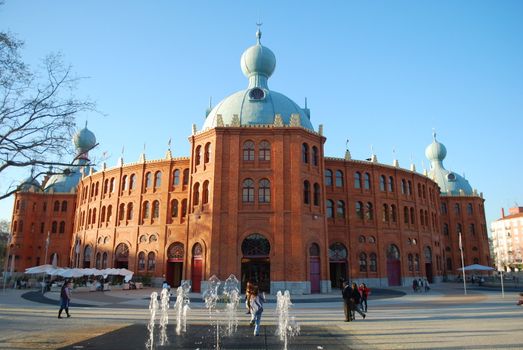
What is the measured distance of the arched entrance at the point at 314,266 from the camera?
35719 millimetres

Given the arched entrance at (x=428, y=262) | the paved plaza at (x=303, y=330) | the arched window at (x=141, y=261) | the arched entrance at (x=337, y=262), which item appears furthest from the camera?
the arched entrance at (x=428, y=262)

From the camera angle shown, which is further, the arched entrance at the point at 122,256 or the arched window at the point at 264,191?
the arched entrance at the point at 122,256

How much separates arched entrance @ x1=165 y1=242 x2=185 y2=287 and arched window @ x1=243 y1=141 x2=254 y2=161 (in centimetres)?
1483

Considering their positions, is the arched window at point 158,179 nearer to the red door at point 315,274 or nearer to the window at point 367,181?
the red door at point 315,274

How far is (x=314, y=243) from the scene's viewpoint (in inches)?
1425

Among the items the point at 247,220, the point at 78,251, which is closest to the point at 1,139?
the point at 247,220

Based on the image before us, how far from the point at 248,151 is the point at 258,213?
5922 millimetres

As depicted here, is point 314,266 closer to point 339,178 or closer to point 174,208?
point 339,178

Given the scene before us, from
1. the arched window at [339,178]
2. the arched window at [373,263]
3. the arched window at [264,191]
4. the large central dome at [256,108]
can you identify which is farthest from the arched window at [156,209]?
the arched window at [373,263]

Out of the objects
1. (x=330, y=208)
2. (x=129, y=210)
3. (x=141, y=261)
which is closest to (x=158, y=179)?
(x=129, y=210)

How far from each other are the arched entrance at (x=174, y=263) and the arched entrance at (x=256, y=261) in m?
12.2

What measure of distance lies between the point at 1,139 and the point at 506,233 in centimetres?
13361

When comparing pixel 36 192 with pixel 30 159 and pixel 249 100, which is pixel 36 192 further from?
pixel 30 159

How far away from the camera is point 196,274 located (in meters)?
36.1
